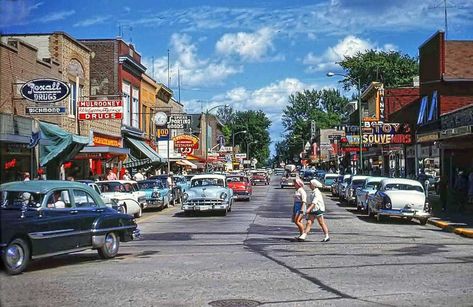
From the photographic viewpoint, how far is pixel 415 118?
41.8m

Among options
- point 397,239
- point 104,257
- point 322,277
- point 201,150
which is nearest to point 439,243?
point 397,239

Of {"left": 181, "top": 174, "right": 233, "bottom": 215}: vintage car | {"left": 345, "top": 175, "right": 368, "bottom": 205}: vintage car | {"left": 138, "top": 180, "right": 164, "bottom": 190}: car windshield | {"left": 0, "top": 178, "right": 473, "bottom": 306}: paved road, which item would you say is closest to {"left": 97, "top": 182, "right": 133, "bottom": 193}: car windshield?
{"left": 181, "top": 174, "right": 233, "bottom": 215}: vintage car

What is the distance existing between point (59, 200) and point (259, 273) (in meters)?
4.14

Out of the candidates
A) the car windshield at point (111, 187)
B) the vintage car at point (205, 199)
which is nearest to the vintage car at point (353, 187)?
the vintage car at point (205, 199)

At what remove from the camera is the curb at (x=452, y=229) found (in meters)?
19.0

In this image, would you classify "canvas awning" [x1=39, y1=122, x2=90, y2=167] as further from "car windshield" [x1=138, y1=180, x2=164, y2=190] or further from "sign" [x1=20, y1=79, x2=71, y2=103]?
"car windshield" [x1=138, y1=180, x2=164, y2=190]

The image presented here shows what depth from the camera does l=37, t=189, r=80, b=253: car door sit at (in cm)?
1159

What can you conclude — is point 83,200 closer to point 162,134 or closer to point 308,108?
point 162,134

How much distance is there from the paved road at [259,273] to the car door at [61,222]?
48 cm

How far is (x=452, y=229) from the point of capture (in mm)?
20484

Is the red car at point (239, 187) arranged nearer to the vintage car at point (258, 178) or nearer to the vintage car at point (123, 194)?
the vintage car at point (123, 194)

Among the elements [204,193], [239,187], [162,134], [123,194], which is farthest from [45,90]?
[162,134]

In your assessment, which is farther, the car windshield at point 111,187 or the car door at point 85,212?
the car windshield at point 111,187

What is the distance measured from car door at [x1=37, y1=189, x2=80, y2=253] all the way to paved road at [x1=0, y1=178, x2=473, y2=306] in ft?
1.59
